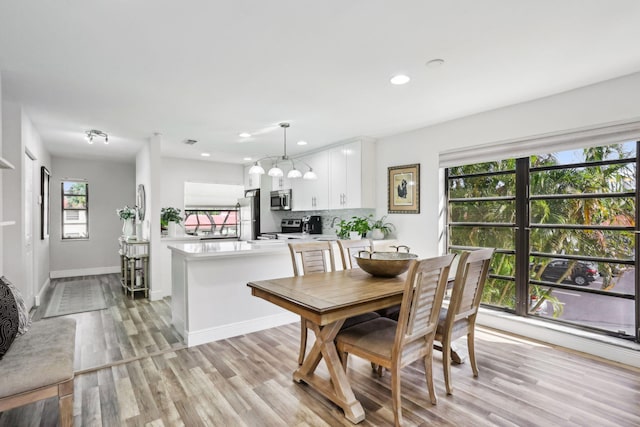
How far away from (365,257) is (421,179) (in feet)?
6.63

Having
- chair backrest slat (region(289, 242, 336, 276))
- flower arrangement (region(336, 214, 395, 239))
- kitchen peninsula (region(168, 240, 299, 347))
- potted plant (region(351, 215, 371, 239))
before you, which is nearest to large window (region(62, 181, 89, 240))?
kitchen peninsula (region(168, 240, 299, 347))

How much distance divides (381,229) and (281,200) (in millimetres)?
2389

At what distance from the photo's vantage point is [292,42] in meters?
2.24

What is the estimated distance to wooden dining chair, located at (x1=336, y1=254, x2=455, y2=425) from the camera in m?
1.97

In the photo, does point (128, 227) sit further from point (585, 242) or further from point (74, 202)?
point (585, 242)

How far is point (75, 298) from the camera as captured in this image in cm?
506

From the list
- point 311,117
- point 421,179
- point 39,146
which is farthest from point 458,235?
point 39,146

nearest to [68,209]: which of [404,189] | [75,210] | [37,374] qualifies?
[75,210]

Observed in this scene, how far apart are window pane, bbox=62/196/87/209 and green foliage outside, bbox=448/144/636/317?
705 cm

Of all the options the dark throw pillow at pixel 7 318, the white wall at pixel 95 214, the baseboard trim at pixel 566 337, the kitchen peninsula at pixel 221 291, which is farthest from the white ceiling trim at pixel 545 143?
the white wall at pixel 95 214

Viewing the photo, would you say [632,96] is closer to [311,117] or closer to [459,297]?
[459,297]

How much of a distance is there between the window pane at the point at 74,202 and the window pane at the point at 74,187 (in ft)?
0.38

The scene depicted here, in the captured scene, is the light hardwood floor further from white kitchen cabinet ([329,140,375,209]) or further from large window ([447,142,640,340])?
white kitchen cabinet ([329,140,375,209])

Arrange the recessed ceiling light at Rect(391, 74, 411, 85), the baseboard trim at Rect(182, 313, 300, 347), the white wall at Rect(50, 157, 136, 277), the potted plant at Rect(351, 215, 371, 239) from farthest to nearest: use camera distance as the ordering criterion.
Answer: the white wall at Rect(50, 157, 136, 277) < the potted plant at Rect(351, 215, 371, 239) < the baseboard trim at Rect(182, 313, 300, 347) < the recessed ceiling light at Rect(391, 74, 411, 85)
